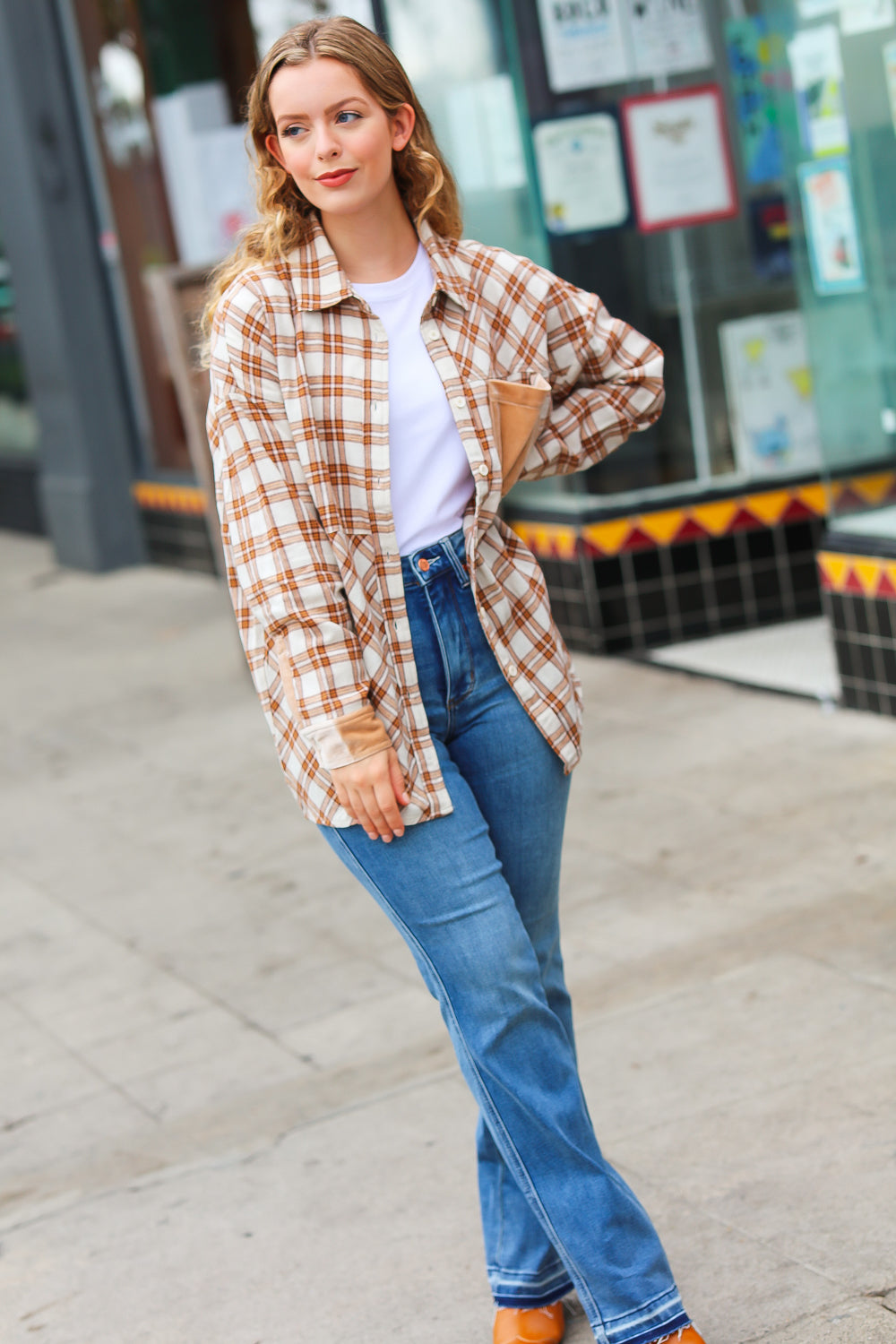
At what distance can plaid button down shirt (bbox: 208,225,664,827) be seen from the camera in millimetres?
2182

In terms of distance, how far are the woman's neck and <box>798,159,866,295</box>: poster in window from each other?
310 centimetres

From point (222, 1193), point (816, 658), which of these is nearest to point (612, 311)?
point (816, 658)

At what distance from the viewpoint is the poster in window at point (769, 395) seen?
21.6ft

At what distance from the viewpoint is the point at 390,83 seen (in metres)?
2.27

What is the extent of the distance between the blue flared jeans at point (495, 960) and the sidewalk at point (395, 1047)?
36cm

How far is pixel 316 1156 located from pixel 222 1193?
0.19 meters

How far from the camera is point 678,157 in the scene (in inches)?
250

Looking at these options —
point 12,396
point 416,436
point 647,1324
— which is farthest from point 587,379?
point 12,396

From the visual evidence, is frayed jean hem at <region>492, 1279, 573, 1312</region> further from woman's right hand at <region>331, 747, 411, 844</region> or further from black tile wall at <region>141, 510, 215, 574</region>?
black tile wall at <region>141, 510, 215, 574</region>

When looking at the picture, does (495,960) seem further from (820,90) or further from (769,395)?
(769,395)

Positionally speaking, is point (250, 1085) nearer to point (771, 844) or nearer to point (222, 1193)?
point (222, 1193)

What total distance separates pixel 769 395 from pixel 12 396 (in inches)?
297

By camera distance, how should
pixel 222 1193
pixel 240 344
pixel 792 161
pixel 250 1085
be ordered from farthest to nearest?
pixel 792 161 → pixel 250 1085 → pixel 222 1193 → pixel 240 344

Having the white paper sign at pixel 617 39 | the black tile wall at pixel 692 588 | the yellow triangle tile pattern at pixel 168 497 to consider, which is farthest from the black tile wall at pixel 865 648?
the yellow triangle tile pattern at pixel 168 497
